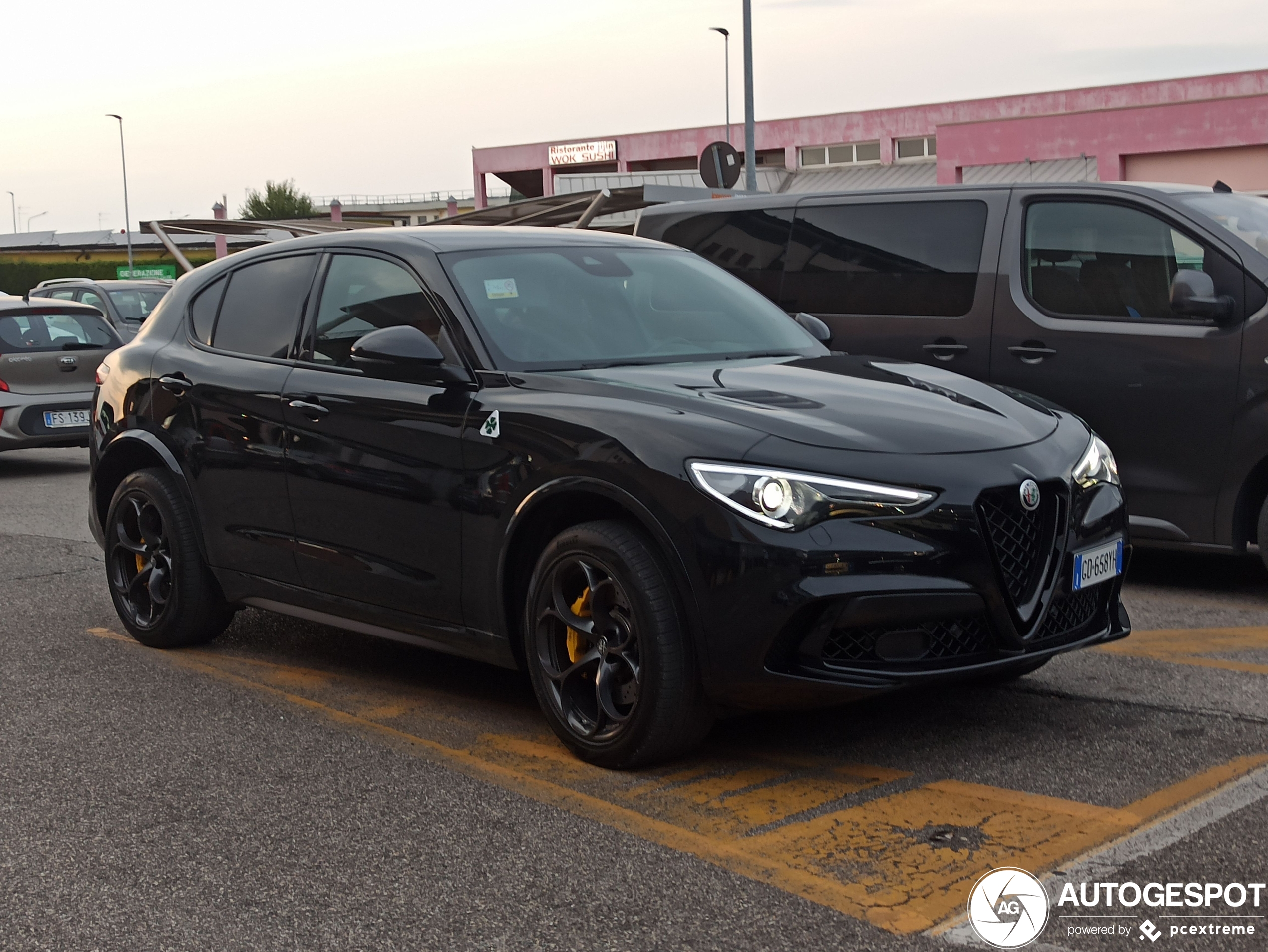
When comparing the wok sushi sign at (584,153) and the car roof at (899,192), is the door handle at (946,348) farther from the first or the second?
the wok sushi sign at (584,153)

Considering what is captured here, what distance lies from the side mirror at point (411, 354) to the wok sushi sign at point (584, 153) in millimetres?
64653

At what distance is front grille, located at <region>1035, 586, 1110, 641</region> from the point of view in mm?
4406

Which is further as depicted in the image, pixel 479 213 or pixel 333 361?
pixel 479 213

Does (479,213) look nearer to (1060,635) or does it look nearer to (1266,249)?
(1266,249)

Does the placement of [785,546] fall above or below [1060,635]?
above

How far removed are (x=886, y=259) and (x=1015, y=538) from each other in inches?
153

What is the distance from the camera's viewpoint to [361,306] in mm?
5457

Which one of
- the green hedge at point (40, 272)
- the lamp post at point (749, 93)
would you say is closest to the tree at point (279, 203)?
the green hedge at point (40, 272)

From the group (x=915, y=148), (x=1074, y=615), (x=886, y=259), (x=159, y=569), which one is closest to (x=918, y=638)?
(x=1074, y=615)

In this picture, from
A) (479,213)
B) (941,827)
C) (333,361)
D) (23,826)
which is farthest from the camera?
(479,213)

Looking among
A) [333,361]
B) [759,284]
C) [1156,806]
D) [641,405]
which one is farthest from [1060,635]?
[759,284]

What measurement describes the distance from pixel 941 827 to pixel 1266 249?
4020 mm

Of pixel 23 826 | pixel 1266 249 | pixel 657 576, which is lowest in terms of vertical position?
pixel 23 826

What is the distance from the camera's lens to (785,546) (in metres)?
4.02
